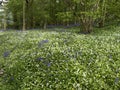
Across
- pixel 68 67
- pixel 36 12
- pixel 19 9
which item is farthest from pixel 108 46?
pixel 19 9

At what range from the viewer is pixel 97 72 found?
12164 millimetres

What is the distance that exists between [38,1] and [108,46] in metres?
32.6

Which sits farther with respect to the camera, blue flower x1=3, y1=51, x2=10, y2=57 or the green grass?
blue flower x1=3, y1=51, x2=10, y2=57

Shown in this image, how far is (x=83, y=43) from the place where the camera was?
52.4ft

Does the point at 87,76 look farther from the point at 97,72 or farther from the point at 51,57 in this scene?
the point at 51,57

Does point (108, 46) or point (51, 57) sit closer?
point (51, 57)

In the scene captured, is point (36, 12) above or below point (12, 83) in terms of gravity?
above

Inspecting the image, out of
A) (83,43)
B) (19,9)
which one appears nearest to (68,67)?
(83,43)

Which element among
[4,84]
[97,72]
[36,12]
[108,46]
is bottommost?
[4,84]

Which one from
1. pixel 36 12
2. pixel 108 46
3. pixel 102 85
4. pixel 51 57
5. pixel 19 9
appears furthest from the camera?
pixel 19 9

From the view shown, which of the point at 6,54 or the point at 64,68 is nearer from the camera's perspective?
the point at 64,68

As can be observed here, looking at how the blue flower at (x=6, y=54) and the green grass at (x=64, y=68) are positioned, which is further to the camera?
the blue flower at (x=6, y=54)

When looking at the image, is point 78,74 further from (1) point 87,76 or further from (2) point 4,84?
(2) point 4,84

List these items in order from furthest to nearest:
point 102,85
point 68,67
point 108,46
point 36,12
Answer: point 36,12 < point 108,46 < point 68,67 < point 102,85
